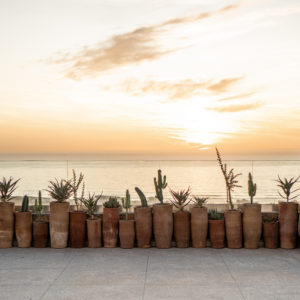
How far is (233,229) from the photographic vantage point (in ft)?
21.9

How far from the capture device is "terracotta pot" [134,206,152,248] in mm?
6723

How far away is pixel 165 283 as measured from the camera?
5023mm

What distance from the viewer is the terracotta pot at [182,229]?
22.2ft

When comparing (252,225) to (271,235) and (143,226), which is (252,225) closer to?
(271,235)

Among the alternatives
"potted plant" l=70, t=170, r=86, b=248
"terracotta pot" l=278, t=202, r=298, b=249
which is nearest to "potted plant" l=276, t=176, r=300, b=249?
"terracotta pot" l=278, t=202, r=298, b=249

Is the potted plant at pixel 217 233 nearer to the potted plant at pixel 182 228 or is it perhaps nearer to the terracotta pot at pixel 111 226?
the potted plant at pixel 182 228

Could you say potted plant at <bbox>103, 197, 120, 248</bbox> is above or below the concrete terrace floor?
above

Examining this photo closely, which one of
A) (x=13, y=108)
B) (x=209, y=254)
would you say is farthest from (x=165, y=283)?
(x=13, y=108)

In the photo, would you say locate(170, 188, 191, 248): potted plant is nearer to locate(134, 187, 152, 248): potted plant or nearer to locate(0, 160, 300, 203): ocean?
locate(134, 187, 152, 248): potted plant

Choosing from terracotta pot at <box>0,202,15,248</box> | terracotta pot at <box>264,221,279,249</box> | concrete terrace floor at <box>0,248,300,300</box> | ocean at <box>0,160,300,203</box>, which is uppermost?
ocean at <box>0,160,300,203</box>

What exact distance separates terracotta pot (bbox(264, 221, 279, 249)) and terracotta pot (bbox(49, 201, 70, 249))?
285 cm

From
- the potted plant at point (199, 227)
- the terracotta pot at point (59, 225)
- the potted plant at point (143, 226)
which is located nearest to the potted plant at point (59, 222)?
the terracotta pot at point (59, 225)

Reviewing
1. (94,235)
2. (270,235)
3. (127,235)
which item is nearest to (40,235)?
(94,235)

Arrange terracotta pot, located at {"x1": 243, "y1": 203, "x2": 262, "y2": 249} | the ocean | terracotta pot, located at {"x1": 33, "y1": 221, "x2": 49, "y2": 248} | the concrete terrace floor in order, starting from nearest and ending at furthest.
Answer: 1. the concrete terrace floor
2. terracotta pot, located at {"x1": 243, "y1": 203, "x2": 262, "y2": 249}
3. terracotta pot, located at {"x1": 33, "y1": 221, "x2": 49, "y2": 248}
4. the ocean
